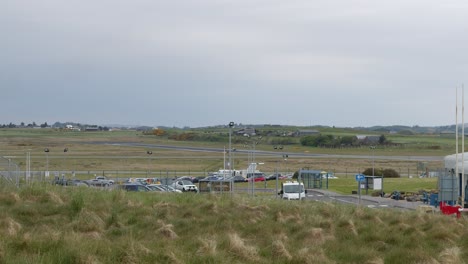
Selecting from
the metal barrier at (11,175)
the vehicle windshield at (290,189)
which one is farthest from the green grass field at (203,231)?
the vehicle windshield at (290,189)

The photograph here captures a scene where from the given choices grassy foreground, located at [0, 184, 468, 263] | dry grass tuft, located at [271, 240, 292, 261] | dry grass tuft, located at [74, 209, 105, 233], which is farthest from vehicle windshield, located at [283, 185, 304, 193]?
dry grass tuft, located at [271, 240, 292, 261]

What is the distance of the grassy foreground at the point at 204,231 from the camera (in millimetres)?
11602

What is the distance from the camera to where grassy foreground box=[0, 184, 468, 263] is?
38.1ft

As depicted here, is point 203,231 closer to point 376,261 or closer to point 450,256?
point 376,261

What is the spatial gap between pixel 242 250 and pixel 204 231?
351cm

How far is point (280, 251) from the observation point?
12719 millimetres

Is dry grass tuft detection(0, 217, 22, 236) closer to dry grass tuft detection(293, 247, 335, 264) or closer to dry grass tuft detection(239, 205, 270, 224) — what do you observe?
dry grass tuft detection(293, 247, 335, 264)

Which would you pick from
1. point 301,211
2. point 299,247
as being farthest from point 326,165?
point 299,247

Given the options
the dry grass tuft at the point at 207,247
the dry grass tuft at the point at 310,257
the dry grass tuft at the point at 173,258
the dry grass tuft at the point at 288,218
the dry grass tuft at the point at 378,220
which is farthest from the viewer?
the dry grass tuft at the point at 378,220

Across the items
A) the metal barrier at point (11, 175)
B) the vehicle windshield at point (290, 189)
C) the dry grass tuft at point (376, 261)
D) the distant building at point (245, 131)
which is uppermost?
the distant building at point (245, 131)

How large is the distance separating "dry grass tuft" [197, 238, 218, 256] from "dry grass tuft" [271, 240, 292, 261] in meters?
1.19

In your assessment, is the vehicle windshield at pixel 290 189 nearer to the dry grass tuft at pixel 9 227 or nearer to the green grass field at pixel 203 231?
the green grass field at pixel 203 231

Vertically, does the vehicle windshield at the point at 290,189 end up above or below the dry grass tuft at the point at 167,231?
below

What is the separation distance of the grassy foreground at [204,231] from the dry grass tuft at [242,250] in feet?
0.06
